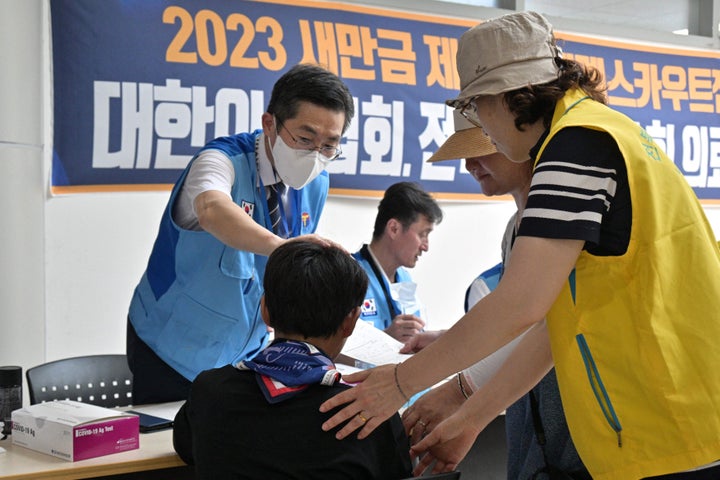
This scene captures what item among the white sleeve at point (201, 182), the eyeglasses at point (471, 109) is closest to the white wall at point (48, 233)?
the white sleeve at point (201, 182)

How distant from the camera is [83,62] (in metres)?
3.53

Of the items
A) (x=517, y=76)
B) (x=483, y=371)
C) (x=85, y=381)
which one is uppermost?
(x=517, y=76)

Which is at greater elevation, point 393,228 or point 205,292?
point 393,228

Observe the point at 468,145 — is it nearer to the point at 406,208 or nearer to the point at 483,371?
the point at 483,371

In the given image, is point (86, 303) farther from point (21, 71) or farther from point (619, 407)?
point (619, 407)

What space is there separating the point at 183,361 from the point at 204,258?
32 centimetres

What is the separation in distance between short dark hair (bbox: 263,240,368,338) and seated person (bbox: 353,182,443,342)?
1659 millimetres

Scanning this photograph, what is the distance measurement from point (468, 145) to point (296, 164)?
0.63 meters

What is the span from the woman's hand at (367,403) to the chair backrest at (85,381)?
1338mm

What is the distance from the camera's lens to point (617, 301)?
117 centimetres

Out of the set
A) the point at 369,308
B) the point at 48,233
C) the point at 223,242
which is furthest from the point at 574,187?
the point at 48,233

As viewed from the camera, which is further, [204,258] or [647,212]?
[204,258]

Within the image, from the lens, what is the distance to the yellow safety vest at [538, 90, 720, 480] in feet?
3.76

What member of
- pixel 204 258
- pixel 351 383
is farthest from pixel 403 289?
pixel 351 383
